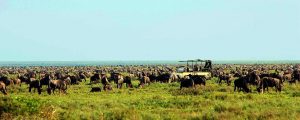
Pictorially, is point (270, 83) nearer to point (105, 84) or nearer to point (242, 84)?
point (242, 84)

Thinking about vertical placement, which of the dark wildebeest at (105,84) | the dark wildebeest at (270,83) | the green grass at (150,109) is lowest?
the green grass at (150,109)

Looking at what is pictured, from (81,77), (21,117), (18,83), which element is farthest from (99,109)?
(81,77)

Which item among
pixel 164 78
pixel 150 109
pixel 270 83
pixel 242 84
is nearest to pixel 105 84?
pixel 164 78

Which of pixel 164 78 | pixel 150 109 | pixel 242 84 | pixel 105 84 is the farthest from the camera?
pixel 164 78

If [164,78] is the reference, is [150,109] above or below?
below

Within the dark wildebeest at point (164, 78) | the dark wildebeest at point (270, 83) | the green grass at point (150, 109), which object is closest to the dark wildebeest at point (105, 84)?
the dark wildebeest at point (164, 78)

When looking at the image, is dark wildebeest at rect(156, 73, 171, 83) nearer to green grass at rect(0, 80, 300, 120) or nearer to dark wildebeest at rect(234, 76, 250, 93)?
dark wildebeest at rect(234, 76, 250, 93)

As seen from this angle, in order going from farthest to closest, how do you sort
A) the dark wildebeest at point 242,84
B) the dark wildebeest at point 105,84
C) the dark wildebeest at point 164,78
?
the dark wildebeest at point 164,78, the dark wildebeest at point 105,84, the dark wildebeest at point 242,84

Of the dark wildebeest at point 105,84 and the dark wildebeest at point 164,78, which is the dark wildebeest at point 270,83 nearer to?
the dark wildebeest at point 105,84

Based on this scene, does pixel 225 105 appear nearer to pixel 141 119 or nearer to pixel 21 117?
pixel 141 119

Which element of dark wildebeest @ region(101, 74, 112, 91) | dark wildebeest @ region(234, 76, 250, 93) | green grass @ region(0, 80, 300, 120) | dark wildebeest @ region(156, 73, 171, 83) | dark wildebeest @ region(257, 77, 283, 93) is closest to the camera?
green grass @ region(0, 80, 300, 120)

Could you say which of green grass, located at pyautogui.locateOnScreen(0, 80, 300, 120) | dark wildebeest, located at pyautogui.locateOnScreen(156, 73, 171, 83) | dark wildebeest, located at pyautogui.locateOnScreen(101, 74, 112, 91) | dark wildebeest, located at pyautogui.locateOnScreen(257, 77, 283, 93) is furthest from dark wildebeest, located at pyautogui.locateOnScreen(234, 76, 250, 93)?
dark wildebeest, located at pyautogui.locateOnScreen(156, 73, 171, 83)

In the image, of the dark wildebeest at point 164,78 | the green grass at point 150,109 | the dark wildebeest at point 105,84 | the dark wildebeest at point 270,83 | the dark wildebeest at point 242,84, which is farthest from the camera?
the dark wildebeest at point 164,78

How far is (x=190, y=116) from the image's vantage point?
2227cm
